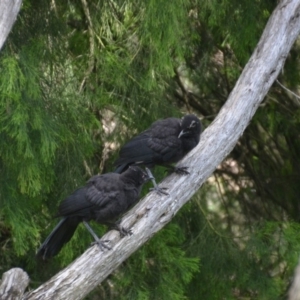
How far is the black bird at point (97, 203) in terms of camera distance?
17.8ft

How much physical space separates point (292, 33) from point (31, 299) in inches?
118

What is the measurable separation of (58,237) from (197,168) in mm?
1090

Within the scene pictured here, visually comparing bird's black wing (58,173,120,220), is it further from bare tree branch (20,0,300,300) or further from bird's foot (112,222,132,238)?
bird's foot (112,222,132,238)

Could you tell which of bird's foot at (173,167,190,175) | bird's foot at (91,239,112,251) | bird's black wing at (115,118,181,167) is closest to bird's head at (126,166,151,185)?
bird's foot at (173,167,190,175)

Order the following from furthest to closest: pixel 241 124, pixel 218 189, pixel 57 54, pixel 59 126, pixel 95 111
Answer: pixel 218 189 → pixel 95 111 → pixel 57 54 → pixel 59 126 → pixel 241 124

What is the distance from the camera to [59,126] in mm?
6387

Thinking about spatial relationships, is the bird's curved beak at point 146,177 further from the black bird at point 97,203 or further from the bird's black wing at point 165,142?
the bird's black wing at point 165,142

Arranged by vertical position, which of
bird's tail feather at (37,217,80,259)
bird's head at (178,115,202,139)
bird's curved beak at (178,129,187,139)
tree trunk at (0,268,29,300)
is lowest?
bird's tail feather at (37,217,80,259)

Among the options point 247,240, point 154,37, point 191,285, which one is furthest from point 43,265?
point 154,37

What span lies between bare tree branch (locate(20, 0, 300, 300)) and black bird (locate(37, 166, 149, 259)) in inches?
6.1

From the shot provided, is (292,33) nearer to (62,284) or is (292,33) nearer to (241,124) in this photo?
(241,124)

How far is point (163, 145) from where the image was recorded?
6.07 meters

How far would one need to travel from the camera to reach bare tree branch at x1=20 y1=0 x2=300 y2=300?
4.78 m

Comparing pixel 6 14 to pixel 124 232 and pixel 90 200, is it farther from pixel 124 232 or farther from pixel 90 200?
pixel 124 232
